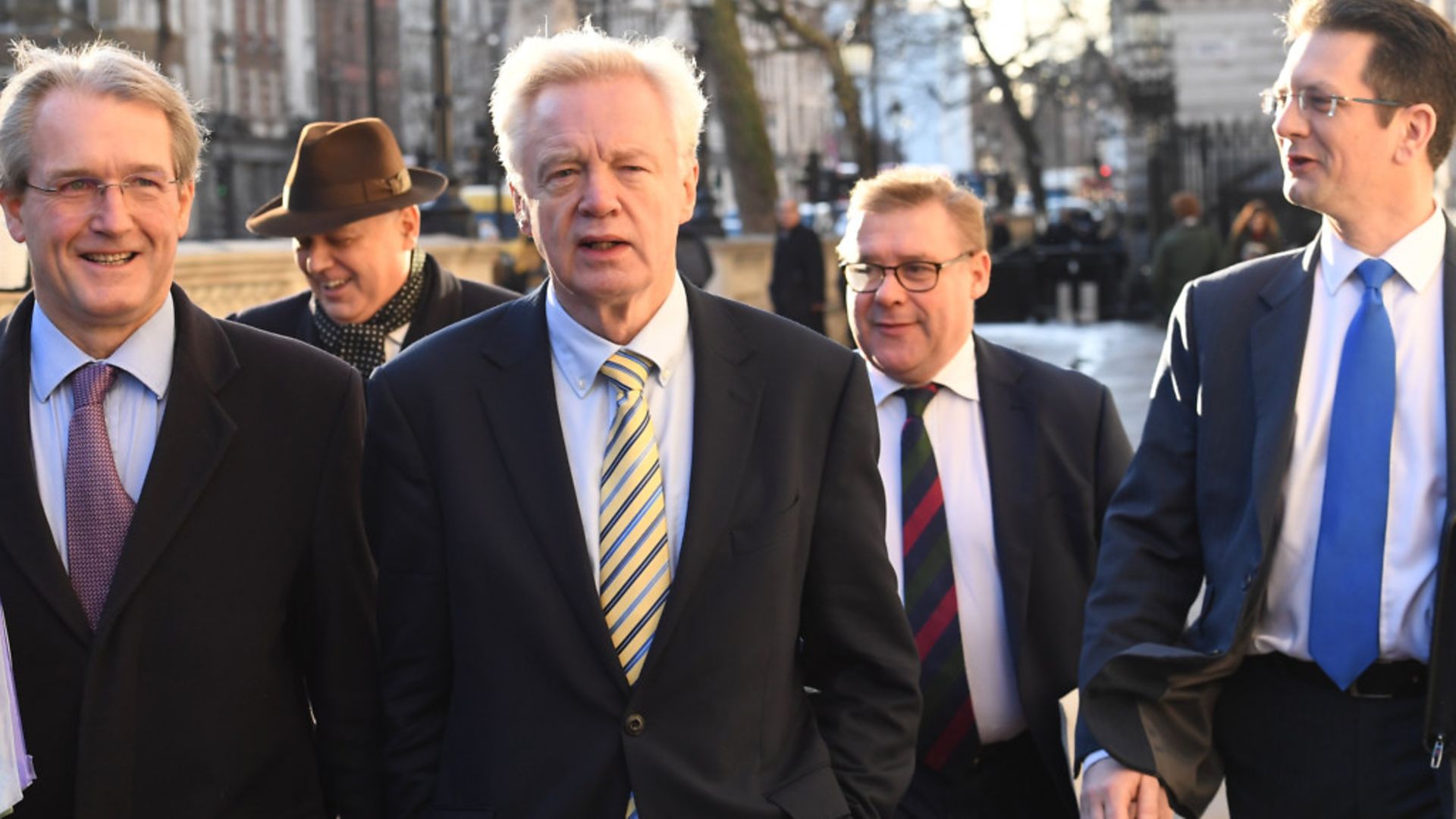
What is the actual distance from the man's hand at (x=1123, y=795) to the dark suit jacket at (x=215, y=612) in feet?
4.14

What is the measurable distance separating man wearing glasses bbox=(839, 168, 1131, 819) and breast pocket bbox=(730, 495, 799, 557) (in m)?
1.08

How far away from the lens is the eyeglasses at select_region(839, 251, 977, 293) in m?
4.50

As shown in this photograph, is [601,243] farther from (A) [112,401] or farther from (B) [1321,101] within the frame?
(B) [1321,101]

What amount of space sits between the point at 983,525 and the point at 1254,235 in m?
16.0

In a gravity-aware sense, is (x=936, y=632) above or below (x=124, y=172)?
below

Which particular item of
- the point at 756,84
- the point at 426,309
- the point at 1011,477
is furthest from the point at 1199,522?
the point at 756,84

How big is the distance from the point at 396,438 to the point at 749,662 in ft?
2.15

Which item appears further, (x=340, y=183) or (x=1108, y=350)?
(x=1108, y=350)

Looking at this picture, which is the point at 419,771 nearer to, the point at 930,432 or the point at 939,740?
the point at 939,740

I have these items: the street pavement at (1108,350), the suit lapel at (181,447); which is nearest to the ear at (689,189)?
the suit lapel at (181,447)

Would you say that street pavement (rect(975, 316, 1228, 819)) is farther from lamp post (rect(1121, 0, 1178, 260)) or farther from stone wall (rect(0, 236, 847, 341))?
stone wall (rect(0, 236, 847, 341))

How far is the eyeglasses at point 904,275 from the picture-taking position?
4500 millimetres

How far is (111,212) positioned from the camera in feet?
10.8

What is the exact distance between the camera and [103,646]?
3166mm
